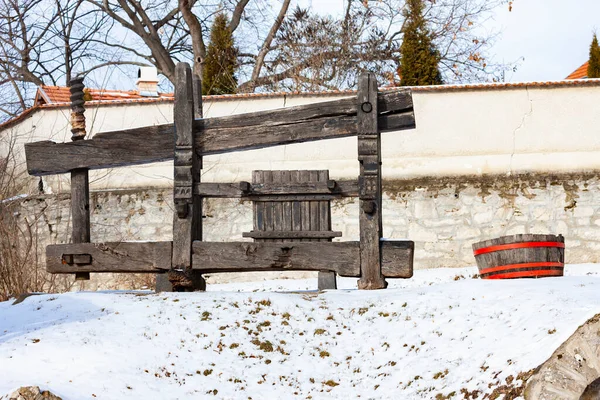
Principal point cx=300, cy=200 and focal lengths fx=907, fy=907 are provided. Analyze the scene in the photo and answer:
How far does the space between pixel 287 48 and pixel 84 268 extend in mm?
12947

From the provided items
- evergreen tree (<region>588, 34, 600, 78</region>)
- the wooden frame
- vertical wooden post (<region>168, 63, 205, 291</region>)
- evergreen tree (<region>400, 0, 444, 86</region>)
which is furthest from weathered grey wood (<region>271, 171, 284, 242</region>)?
evergreen tree (<region>588, 34, 600, 78</region>)

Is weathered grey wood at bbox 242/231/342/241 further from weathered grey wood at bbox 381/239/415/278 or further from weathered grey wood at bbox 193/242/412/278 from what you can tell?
weathered grey wood at bbox 381/239/415/278

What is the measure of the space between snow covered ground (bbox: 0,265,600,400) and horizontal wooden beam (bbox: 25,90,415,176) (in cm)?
157

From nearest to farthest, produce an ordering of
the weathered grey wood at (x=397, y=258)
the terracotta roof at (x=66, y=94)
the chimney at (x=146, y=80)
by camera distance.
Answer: the weathered grey wood at (x=397, y=258) < the terracotta roof at (x=66, y=94) < the chimney at (x=146, y=80)

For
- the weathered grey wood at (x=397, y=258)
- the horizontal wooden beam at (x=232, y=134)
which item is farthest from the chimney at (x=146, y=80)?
the weathered grey wood at (x=397, y=258)

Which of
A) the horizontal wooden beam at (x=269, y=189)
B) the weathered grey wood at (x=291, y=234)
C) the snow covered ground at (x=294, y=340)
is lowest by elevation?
the snow covered ground at (x=294, y=340)

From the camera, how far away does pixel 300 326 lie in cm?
784

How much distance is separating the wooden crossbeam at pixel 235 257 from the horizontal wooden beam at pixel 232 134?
917mm

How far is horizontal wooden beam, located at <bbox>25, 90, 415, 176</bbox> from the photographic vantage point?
8.95m

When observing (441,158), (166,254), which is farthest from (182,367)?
(441,158)

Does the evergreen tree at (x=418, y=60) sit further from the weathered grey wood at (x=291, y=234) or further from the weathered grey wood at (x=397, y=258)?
the weathered grey wood at (x=397, y=258)

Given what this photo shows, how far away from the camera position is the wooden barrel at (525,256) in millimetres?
8922

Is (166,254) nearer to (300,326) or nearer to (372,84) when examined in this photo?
(300,326)

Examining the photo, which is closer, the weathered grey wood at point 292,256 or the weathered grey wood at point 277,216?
the weathered grey wood at point 292,256
